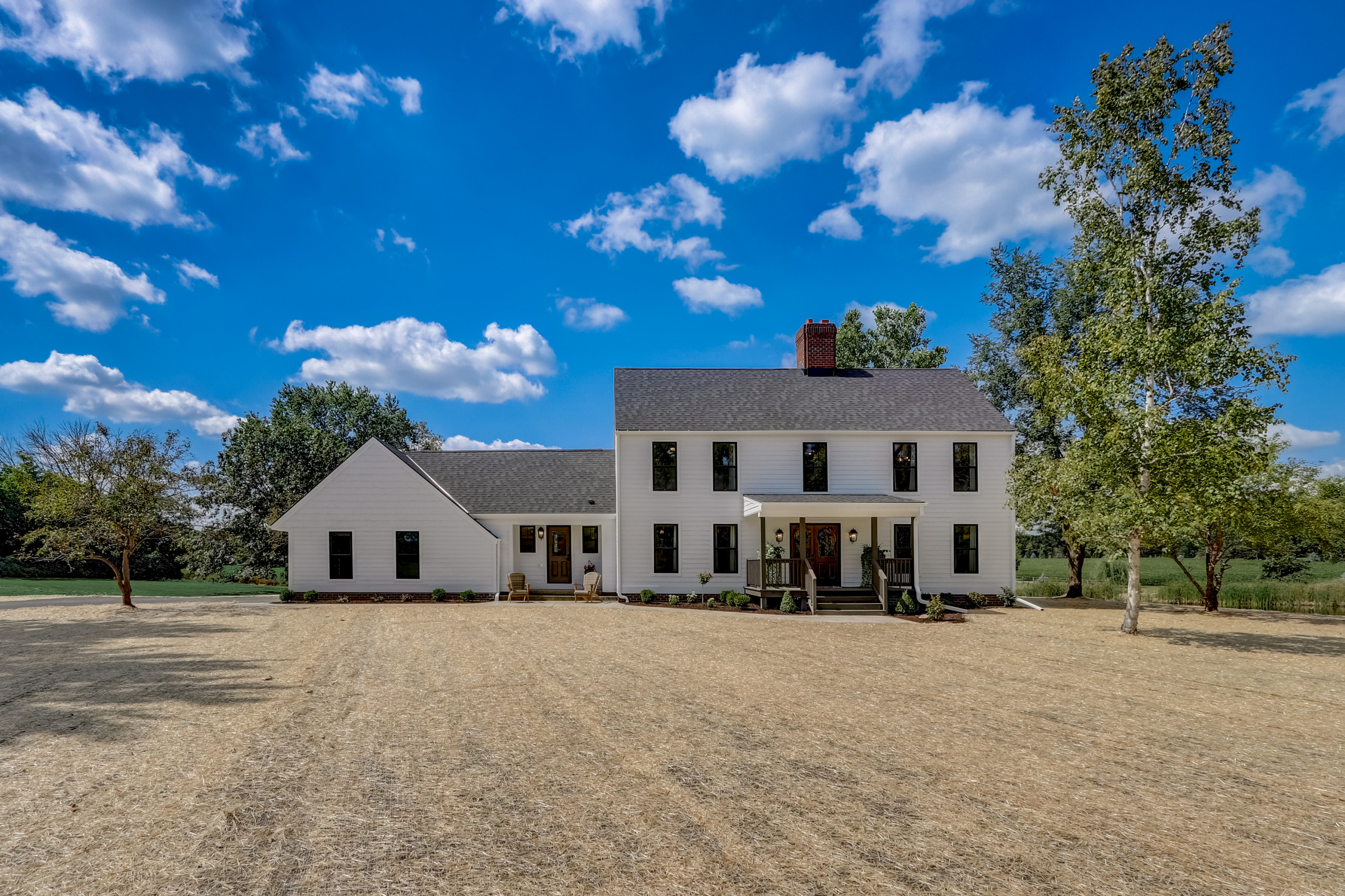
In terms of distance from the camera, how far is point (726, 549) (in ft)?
71.5

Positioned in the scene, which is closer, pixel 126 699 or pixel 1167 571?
pixel 126 699

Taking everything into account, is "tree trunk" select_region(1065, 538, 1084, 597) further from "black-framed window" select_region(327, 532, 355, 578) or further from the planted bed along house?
"black-framed window" select_region(327, 532, 355, 578)

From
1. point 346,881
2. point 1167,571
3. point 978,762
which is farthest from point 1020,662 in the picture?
point 1167,571

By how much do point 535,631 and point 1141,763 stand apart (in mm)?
11807

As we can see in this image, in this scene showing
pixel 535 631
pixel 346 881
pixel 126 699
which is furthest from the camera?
pixel 535 631

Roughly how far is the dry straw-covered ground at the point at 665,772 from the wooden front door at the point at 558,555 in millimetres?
10585

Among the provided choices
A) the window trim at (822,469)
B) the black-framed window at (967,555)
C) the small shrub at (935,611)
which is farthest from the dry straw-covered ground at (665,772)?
the window trim at (822,469)

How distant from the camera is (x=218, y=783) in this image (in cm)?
612

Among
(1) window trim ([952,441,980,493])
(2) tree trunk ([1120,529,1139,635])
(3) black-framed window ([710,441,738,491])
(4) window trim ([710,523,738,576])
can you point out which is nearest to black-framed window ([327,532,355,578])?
(4) window trim ([710,523,738,576])

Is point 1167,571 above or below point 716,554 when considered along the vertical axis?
below

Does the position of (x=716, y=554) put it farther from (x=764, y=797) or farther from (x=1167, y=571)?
(x=1167, y=571)

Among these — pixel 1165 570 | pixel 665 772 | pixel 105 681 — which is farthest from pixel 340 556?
pixel 1165 570

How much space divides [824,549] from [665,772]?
1604 centimetres

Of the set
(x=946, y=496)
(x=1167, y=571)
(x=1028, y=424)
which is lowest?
(x=1167, y=571)
